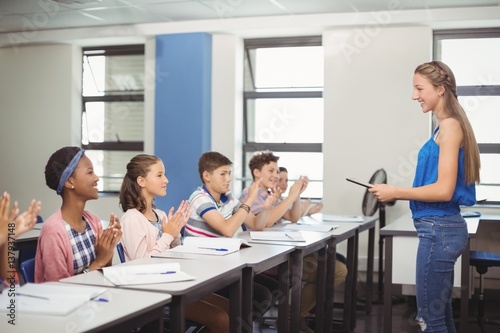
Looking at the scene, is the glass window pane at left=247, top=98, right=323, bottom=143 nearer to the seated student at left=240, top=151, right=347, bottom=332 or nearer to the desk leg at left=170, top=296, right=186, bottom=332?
the seated student at left=240, top=151, right=347, bottom=332

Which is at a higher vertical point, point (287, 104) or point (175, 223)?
point (287, 104)

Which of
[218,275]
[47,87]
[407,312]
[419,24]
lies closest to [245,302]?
[218,275]

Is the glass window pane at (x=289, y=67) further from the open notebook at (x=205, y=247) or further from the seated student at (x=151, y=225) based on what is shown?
the open notebook at (x=205, y=247)

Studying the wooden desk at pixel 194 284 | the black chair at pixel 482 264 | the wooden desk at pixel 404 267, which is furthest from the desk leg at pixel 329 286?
the wooden desk at pixel 194 284

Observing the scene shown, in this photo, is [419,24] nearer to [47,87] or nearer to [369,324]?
[369,324]

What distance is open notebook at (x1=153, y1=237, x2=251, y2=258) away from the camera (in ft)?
9.88

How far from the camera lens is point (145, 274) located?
240cm

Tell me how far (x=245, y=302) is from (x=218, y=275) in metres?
0.43

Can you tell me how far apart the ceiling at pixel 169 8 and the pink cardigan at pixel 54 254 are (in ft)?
12.1

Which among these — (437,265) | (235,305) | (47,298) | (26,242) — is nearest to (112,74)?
(26,242)

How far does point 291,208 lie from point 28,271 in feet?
8.72

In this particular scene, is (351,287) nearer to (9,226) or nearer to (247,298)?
(247,298)

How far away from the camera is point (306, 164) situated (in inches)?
272

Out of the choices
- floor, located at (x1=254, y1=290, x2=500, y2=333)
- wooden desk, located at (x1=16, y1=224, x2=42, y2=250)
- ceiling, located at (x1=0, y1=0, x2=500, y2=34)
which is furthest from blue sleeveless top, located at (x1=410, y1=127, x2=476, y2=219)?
ceiling, located at (x1=0, y1=0, x2=500, y2=34)
